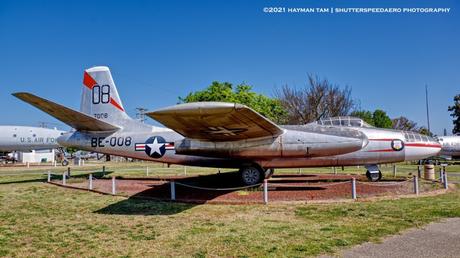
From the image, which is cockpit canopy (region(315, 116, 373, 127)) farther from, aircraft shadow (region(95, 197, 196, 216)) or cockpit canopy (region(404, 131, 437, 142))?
aircraft shadow (region(95, 197, 196, 216))

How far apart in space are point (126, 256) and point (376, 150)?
10.8 meters

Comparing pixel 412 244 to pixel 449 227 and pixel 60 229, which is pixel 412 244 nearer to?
pixel 449 227

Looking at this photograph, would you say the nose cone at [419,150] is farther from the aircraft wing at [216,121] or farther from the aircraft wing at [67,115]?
the aircraft wing at [67,115]

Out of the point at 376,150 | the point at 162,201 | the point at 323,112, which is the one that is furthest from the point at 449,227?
the point at 323,112

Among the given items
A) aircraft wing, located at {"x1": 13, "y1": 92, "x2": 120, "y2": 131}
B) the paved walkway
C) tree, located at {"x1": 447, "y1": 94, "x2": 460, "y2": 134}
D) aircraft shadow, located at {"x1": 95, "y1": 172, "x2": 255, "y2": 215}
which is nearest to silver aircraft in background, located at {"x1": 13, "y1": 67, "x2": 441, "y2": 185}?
aircraft wing, located at {"x1": 13, "y1": 92, "x2": 120, "y2": 131}

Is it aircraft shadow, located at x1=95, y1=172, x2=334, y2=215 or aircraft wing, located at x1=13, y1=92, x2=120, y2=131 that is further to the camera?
aircraft wing, located at x1=13, y1=92, x2=120, y2=131

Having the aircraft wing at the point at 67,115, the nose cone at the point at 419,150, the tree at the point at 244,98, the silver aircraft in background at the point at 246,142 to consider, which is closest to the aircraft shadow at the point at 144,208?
the silver aircraft in background at the point at 246,142

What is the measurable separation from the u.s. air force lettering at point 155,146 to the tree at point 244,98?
973 inches

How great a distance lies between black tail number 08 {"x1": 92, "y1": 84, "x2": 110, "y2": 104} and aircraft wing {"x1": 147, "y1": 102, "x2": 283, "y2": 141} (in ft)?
23.3

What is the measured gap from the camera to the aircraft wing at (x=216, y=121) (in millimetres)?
7637

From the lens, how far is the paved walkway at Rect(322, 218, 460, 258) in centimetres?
522

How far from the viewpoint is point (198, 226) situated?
755 centimetres

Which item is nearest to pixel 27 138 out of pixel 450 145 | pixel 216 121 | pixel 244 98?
pixel 244 98

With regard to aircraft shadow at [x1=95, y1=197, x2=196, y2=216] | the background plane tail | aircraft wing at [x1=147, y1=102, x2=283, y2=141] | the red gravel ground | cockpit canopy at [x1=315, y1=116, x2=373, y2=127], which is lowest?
aircraft shadow at [x1=95, y1=197, x2=196, y2=216]
